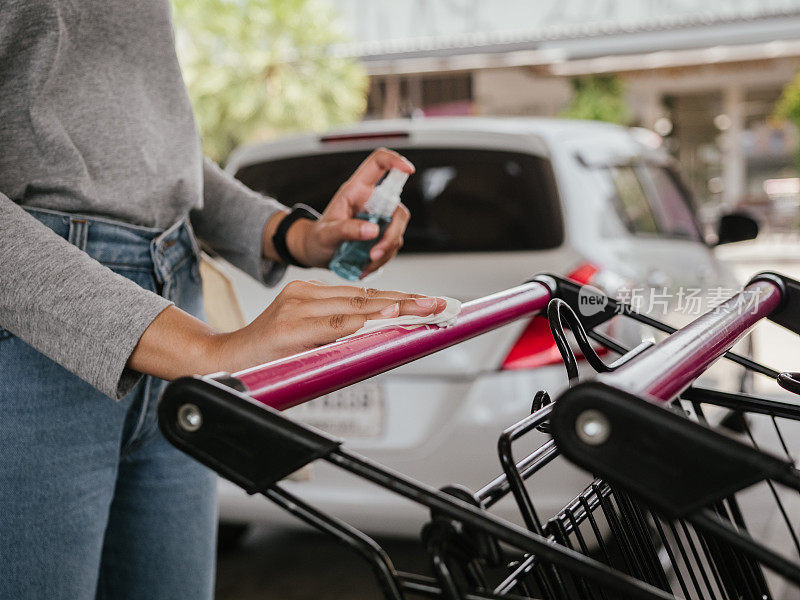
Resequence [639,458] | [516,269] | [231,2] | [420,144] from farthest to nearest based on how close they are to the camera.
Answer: [231,2]
[420,144]
[516,269]
[639,458]

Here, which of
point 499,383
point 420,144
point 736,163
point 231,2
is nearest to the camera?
point 499,383

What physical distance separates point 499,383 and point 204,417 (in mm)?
1886

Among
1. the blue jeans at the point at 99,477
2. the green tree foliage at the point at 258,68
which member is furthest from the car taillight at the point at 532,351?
the green tree foliage at the point at 258,68

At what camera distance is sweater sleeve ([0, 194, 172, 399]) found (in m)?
0.96

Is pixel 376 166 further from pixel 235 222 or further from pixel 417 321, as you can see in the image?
pixel 417 321

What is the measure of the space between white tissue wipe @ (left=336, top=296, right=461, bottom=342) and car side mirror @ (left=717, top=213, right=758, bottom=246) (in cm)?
309

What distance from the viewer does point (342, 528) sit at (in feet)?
2.28

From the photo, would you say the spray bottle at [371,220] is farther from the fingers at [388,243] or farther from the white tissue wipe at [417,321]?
the white tissue wipe at [417,321]

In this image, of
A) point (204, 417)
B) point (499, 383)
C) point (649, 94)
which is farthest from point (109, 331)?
point (649, 94)

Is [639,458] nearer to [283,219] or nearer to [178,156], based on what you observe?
[178,156]

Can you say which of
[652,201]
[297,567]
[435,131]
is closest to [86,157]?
[435,131]

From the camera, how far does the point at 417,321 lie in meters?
0.93

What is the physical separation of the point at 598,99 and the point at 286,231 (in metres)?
15.7

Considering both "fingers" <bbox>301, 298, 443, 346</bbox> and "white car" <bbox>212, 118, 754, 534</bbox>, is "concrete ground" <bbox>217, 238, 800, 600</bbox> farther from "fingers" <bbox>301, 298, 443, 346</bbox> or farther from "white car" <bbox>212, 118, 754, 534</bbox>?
"fingers" <bbox>301, 298, 443, 346</bbox>
